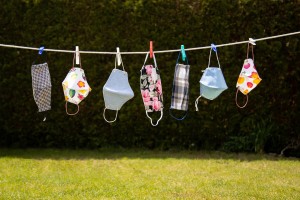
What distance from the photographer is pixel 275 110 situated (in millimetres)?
7484

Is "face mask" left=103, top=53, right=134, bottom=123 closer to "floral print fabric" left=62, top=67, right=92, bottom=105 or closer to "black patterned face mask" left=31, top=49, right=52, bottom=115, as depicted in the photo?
"floral print fabric" left=62, top=67, right=92, bottom=105

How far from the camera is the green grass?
17.0ft

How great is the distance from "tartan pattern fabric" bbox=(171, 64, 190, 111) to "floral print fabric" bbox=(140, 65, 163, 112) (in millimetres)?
215

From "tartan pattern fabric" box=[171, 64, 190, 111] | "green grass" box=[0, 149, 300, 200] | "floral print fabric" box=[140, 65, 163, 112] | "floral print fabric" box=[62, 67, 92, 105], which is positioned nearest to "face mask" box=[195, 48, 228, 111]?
"tartan pattern fabric" box=[171, 64, 190, 111]

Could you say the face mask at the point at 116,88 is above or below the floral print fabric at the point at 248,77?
below

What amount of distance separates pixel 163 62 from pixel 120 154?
5.41 feet

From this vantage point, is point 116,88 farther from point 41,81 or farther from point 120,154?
point 120,154

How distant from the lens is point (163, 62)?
24.7 feet

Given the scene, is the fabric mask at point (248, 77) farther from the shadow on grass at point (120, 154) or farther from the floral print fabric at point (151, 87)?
the shadow on grass at point (120, 154)

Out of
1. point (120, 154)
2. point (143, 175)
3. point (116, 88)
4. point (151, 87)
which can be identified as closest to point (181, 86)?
point (151, 87)

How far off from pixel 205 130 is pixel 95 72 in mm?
2052

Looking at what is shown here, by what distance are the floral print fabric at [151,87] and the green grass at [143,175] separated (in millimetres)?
950

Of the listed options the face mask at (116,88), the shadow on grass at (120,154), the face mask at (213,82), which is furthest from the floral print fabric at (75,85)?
the shadow on grass at (120,154)

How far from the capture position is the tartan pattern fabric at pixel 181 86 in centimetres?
576
